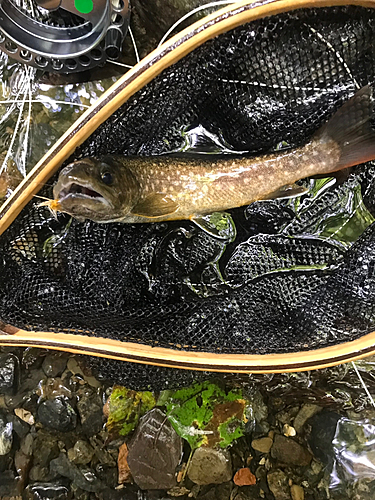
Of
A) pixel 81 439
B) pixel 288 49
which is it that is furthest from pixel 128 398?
pixel 288 49

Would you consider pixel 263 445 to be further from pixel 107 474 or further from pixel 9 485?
pixel 9 485

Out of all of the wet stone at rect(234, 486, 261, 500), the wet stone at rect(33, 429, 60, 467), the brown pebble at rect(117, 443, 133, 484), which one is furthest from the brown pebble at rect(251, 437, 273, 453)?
the wet stone at rect(33, 429, 60, 467)

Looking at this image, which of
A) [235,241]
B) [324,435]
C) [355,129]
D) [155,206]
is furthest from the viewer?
[324,435]

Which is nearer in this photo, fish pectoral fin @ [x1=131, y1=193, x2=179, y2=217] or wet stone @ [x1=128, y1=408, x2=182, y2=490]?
fish pectoral fin @ [x1=131, y1=193, x2=179, y2=217]

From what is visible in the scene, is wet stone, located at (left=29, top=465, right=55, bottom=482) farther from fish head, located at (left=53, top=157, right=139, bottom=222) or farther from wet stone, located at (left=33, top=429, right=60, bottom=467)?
fish head, located at (left=53, top=157, right=139, bottom=222)

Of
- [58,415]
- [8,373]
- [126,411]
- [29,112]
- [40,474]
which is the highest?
[29,112]

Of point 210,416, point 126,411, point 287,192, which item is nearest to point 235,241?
point 287,192
